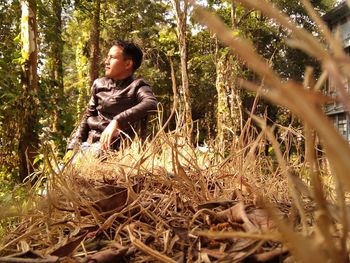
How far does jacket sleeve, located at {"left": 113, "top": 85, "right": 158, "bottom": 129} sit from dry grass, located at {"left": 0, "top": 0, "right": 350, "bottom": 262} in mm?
1875

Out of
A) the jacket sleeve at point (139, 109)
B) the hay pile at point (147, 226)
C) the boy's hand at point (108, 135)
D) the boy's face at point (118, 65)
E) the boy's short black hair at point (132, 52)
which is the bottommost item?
the hay pile at point (147, 226)

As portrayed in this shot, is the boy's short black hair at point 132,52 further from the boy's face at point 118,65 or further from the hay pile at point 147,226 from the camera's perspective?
the hay pile at point 147,226

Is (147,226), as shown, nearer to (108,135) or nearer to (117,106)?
(108,135)

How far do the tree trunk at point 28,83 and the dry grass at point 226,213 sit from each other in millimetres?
5182

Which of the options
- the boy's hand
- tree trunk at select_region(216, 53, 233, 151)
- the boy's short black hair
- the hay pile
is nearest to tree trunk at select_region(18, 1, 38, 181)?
the boy's short black hair

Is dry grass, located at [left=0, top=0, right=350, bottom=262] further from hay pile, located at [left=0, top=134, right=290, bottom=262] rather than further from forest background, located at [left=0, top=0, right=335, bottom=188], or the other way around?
forest background, located at [left=0, top=0, right=335, bottom=188]

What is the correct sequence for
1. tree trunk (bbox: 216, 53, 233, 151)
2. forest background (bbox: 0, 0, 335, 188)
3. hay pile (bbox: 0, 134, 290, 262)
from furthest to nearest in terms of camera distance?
1. tree trunk (bbox: 216, 53, 233, 151)
2. forest background (bbox: 0, 0, 335, 188)
3. hay pile (bbox: 0, 134, 290, 262)

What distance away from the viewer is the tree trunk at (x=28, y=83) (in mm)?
6250

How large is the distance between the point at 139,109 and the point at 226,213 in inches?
97.7

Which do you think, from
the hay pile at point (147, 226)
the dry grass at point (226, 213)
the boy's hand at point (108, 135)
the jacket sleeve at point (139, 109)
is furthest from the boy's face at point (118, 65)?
the hay pile at point (147, 226)

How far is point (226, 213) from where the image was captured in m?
0.90

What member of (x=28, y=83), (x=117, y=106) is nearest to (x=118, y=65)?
(x=117, y=106)

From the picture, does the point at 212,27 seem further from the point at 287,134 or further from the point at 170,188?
the point at 287,134

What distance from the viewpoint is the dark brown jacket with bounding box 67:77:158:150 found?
3363 mm
